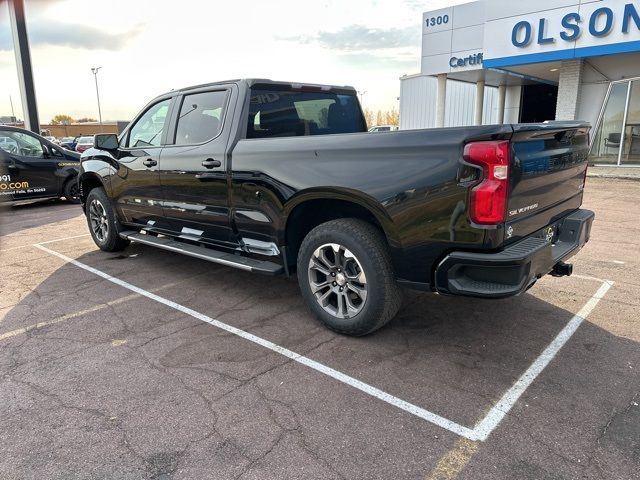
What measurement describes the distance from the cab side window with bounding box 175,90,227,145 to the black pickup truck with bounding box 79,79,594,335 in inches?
0.7

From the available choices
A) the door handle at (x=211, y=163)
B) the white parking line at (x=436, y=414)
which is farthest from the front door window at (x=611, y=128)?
the door handle at (x=211, y=163)

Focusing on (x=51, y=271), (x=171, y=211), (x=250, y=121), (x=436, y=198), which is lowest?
(x=51, y=271)

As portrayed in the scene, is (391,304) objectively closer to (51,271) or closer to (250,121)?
(250,121)

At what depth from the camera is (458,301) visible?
444cm

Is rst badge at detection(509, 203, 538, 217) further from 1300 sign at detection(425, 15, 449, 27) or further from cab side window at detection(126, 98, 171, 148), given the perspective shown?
1300 sign at detection(425, 15, 449, 27)

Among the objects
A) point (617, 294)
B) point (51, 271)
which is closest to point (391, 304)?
point (617, 294)

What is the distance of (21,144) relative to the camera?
1038 cm

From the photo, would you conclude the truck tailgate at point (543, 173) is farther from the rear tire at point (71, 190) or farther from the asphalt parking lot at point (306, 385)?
the rear tire at point (71, 190)

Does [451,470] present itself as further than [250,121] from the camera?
No

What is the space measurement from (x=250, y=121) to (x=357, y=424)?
2.76 m

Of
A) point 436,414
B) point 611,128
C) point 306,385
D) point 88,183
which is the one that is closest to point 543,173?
point 436,414

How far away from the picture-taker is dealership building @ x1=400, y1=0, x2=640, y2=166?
15242 mm

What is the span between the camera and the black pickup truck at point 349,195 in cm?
287

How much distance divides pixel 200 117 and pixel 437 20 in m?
19.6
